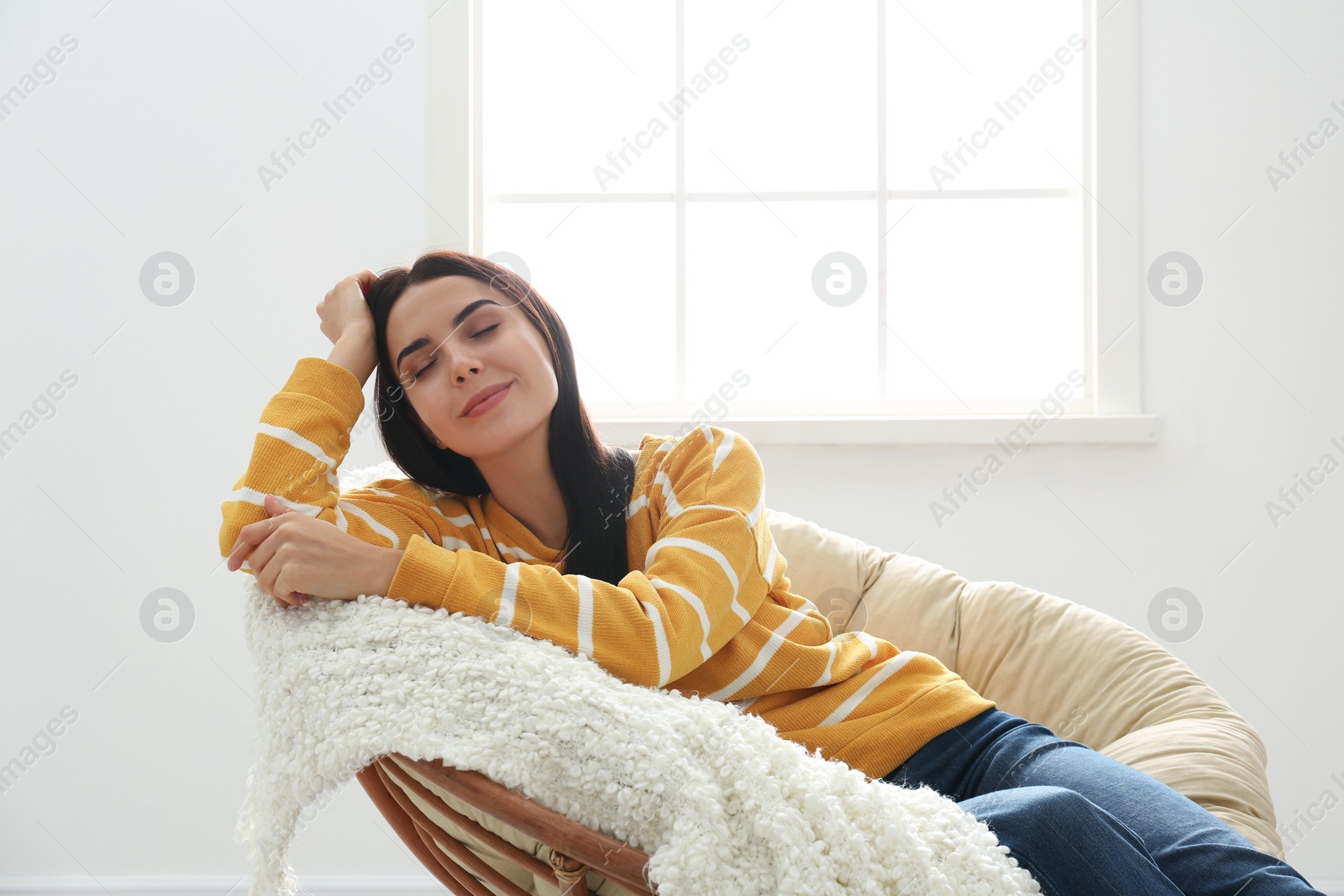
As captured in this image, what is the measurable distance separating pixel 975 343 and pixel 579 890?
1849 mm

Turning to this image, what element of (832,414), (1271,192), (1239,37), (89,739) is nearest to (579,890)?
(832,414)

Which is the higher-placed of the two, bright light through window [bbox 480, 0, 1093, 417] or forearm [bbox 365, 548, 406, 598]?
bright light through window [bbox 480, 0, 1093, 417]

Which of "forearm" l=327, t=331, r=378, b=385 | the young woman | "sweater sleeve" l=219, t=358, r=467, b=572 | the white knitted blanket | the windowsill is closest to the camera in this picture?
the white knitted blanket

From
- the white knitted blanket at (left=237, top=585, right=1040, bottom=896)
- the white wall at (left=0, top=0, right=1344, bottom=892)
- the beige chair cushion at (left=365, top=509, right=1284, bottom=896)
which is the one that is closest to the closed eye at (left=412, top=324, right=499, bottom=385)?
the white knitted blanket at (left=237, top=585, right=1040, bottom=896)

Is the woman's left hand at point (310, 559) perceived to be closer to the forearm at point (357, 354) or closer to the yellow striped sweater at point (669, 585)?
the yellow striped sweater at point (669, 585)

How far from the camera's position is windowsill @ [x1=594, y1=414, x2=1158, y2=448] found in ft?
6.97

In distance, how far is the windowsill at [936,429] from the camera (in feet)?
6.97

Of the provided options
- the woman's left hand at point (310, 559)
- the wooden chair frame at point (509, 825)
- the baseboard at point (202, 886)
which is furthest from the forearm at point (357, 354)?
the baseboard at point (202, 886)

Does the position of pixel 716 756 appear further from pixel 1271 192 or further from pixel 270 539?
pixel 1271 192

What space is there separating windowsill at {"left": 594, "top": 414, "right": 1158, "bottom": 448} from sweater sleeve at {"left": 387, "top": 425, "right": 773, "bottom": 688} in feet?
3.35

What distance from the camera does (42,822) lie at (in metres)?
2.15

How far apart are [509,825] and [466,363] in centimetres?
55

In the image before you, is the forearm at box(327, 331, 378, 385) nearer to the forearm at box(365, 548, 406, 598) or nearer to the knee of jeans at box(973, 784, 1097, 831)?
the forearm at box(365, 548, 406, 598)

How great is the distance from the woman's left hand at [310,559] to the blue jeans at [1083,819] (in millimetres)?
638
